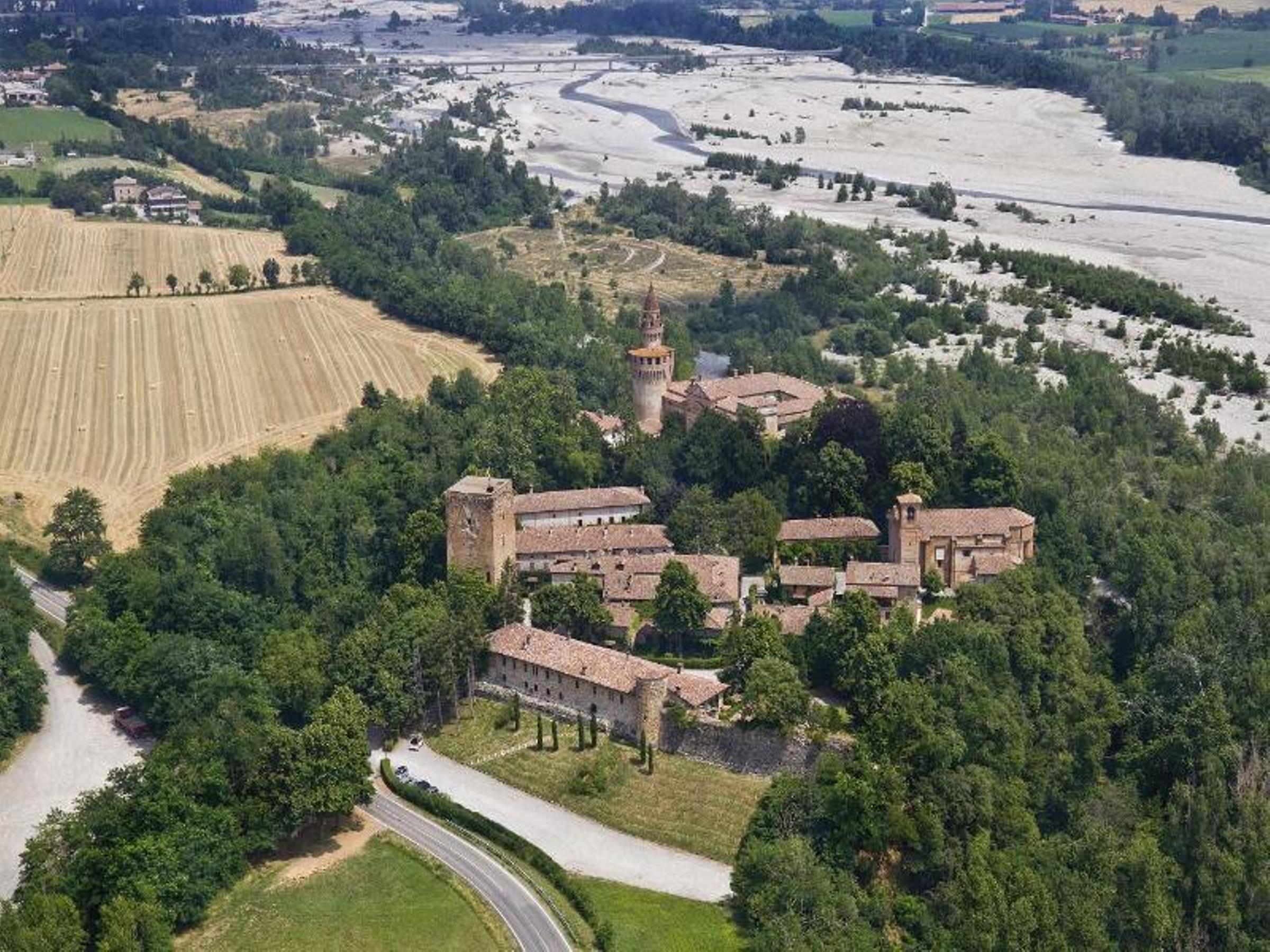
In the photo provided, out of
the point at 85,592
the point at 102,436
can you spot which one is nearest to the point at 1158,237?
the point at 102,436

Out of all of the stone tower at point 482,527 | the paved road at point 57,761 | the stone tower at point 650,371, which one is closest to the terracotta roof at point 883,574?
the stone tower at point 482,527

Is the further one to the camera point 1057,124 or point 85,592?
point 1057,124

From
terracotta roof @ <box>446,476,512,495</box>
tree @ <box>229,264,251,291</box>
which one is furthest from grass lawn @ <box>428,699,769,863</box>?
tree @ <box>229,264,251,291</box>

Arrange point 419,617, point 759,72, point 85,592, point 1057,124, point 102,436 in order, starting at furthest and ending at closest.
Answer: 1. point 759,72
2. point 1057,124
3. point 102,436
4. point 85,592
5. point 419,617

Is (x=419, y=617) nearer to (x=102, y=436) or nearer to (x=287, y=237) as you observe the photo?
(x=102, y=436)

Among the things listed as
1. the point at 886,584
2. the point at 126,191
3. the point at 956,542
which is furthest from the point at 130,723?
the point at 126,191

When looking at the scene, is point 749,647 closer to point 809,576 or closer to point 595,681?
point 595,681
